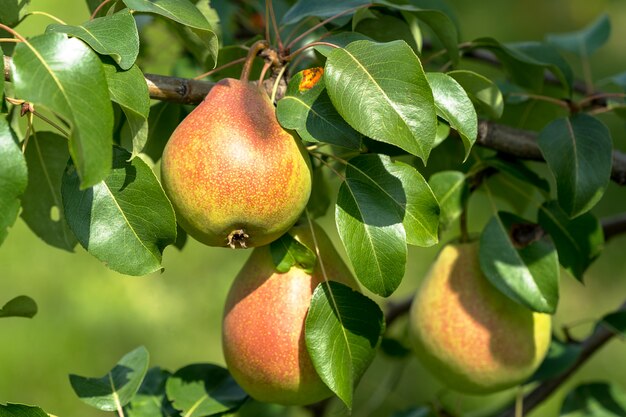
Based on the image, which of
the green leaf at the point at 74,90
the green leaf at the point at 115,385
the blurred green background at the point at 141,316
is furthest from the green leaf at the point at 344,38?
the blurred green background at the point at 141,316

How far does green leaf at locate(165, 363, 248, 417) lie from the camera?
3.67 feet

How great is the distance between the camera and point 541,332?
1199 millimetres

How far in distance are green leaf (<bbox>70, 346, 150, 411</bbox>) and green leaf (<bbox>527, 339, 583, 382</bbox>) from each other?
623mm

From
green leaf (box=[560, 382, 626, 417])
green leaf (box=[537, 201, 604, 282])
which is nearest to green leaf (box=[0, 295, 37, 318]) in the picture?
green leaf (box=[537, 201, 604, 282])

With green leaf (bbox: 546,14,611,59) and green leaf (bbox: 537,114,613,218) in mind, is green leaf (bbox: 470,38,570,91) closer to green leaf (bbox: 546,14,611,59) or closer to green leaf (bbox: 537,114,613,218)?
green leaf (bbox: 537,114,613,218)

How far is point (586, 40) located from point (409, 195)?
0.86 metres

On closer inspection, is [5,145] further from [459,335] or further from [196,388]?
[459,335]

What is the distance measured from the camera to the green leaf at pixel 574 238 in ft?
3.88

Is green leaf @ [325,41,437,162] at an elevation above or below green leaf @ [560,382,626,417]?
above

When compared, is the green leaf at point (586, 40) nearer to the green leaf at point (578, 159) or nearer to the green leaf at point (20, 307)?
the green leaf at point (578, 159)

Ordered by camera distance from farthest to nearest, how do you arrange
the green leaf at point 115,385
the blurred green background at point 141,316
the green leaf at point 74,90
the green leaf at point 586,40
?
the blurred green background at point 141,316, the green leaf at point 586,40, the green leaf at point 115,385, the green leaf at point 74,90

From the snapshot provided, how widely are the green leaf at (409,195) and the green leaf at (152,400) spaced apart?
394 mm

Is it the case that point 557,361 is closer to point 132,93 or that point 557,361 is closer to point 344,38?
point 344,38

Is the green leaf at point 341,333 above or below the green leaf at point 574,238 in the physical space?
above
